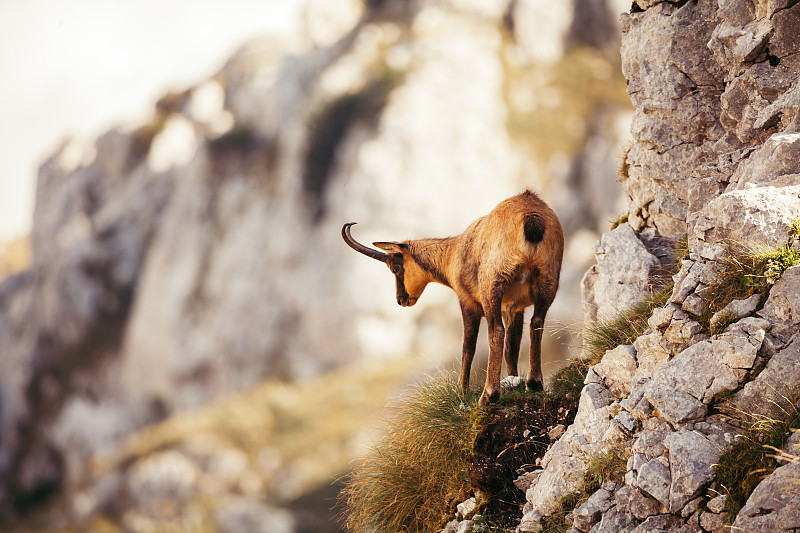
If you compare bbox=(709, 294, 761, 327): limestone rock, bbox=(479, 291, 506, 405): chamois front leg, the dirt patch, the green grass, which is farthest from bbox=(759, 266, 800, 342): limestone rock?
bbox=(479, 291, 506, 405): chamois front leg

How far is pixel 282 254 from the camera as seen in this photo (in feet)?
190

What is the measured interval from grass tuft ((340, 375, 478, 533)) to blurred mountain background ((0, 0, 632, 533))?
110 ft

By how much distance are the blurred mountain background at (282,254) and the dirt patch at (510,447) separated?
34.3 metres

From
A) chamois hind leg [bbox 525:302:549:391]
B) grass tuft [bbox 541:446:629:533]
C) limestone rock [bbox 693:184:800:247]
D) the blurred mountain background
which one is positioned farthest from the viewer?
the blurred mountain background

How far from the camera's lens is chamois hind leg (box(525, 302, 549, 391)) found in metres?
10.7

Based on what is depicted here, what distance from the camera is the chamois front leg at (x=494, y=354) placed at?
10.5m

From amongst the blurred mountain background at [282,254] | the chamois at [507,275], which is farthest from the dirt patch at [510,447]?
the blurred mountain background at [282,254]

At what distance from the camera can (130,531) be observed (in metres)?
50.7

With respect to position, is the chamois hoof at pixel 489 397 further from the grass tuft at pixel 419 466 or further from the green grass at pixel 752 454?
the green grass at pixel 752 454

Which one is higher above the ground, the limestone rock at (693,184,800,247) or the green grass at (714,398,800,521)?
the limestone rock at (693,184,800,247)

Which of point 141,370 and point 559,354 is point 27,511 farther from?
point 559,354

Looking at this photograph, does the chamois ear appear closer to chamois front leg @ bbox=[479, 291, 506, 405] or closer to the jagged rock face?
chamois front leg @ bbox=[479, 291, 506, 405]

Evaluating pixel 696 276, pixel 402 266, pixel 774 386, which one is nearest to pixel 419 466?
pixel 402 266

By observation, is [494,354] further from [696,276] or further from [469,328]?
[696,276]
